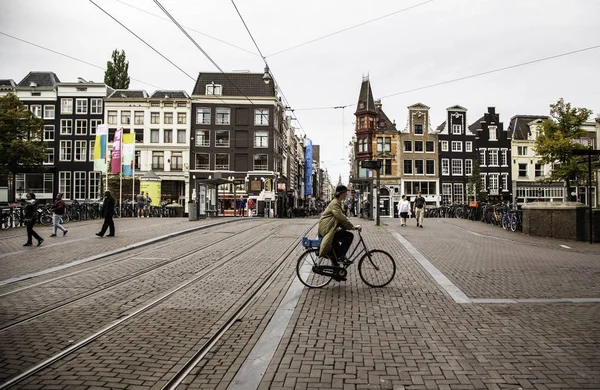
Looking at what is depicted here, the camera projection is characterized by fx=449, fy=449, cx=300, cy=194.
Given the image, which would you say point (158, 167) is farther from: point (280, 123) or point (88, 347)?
point (88, 347)

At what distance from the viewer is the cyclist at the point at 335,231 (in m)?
7.61

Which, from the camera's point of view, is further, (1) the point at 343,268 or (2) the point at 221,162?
(2) the point at 221,162

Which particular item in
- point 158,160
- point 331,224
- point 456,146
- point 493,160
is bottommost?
point 331,224

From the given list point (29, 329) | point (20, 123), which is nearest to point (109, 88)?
point (20, 123)

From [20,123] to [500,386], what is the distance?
142ft

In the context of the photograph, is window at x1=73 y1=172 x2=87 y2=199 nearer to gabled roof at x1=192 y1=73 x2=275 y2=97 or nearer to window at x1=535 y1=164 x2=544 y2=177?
gabled roof at x1=192 y1=73 x2=275 y2=97

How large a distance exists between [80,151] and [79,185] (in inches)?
166

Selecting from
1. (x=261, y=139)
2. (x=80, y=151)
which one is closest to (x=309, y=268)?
(x=261, y=139)

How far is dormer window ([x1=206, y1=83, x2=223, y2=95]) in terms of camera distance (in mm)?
55719

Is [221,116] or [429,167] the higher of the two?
[221,116]

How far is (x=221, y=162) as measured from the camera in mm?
55906

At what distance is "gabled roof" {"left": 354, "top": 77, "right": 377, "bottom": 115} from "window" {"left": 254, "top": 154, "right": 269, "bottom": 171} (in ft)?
46.0

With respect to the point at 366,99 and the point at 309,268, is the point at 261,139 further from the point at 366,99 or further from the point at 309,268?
the point at 309,268

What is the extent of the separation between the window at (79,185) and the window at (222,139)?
54.7 ft
